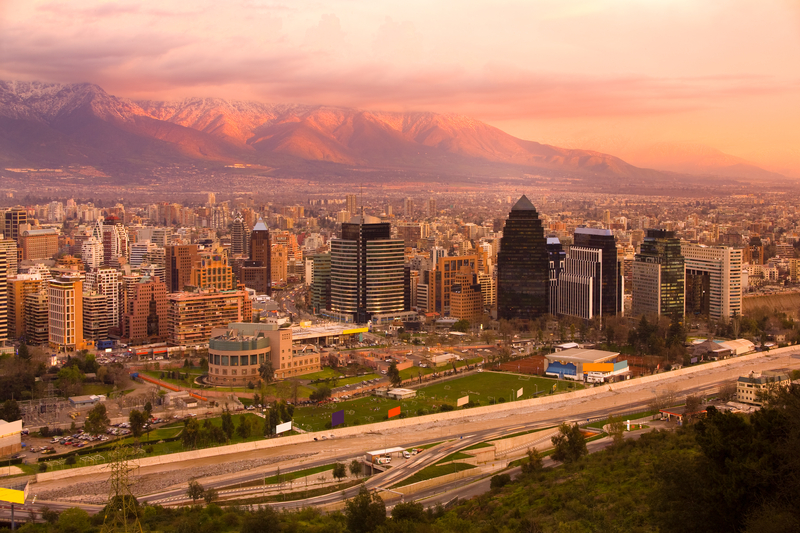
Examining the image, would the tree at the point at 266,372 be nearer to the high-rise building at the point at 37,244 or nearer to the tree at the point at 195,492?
the tree at the point at 195,492

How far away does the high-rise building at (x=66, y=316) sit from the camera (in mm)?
28234

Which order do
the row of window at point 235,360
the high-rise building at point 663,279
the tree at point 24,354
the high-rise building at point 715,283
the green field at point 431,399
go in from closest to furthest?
the green field at point 431,399 < the row of window at point 235,360 < the tree at point 24,354 < the high-rise building at point 663,279 < the high-rise building at point 715,283

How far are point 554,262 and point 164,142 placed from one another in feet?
277

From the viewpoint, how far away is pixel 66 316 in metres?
28.3

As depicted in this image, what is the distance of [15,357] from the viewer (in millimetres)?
24641

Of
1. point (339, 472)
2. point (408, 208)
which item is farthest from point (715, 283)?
point (408, 208)

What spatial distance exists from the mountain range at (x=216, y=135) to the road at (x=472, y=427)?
198 ft

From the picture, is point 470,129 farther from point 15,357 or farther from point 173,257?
point 15,357

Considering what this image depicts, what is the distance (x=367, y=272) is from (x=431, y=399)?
1305 cm

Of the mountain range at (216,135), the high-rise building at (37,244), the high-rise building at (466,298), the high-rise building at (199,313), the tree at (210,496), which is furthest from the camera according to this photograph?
the mountain range at (216,135)

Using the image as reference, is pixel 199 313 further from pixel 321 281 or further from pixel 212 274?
pixel 321 281

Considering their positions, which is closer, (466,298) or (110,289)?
(110,289)

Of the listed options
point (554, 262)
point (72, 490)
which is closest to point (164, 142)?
point (554, 262)

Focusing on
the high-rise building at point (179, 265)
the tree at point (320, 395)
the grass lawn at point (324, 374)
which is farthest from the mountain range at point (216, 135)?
the tree at point (320, 395)
